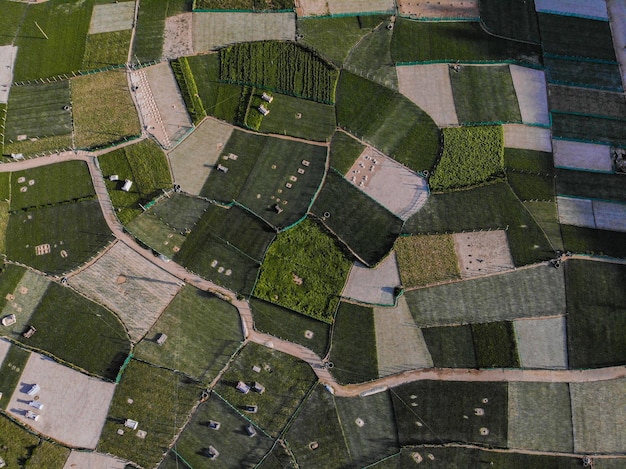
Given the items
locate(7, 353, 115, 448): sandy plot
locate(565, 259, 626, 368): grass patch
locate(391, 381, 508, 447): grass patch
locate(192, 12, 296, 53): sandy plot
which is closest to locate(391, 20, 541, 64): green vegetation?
locate(192, 12, 296, 53): sandy plot

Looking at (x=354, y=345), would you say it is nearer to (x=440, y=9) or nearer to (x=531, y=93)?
(x=531, y=93)

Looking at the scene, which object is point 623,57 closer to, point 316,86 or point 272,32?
point 316,86

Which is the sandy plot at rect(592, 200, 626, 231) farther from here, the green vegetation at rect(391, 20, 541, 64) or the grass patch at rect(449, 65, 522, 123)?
the green vegetation at rect(391, 20, 541, 64)

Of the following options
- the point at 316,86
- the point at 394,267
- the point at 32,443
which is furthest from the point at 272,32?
the point at 32,443

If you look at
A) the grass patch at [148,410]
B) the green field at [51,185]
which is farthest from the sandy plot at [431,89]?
the grass patch at [148,410]

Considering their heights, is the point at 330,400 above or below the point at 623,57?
below

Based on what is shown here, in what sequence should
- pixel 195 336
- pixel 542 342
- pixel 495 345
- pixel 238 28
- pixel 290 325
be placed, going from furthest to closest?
pixel 238 28, pixel 542 342, pixel 495 345, pixel 290 325, pixel 195 336

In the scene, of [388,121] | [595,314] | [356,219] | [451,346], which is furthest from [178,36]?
[595,314]
